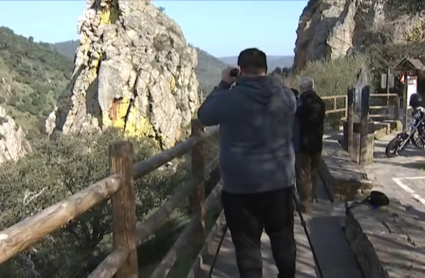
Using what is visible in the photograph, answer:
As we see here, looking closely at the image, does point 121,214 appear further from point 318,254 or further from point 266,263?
point 318,254

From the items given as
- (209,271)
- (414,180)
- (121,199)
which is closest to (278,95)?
(121,199)

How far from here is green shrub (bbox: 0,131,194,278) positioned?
33.1ft

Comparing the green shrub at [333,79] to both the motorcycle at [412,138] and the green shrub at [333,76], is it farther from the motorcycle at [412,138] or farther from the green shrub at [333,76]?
the motorcycle at [412,138]

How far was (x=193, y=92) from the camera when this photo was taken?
178 feet

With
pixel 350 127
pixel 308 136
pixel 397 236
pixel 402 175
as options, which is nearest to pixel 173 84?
pixel 350 127

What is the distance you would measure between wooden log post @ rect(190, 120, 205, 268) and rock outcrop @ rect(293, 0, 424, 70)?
32874 mm

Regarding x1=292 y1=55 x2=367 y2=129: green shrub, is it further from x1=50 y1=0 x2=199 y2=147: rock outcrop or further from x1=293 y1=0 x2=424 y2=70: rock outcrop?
x1=50 y1=0 x2=199 y2=147: rock outcrop

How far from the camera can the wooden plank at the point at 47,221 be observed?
1946mm

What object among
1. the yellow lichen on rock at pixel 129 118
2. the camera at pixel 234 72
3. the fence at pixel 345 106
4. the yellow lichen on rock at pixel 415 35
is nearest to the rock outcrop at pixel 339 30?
the yellow lichen on rock at pixel 415 35

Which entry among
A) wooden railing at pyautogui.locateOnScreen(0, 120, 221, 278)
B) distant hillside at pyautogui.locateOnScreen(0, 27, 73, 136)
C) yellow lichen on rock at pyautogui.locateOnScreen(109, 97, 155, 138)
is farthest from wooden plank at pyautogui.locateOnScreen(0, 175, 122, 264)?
distant hillside at pyautogui.locateOnScreen(0, 27, 73, 136)

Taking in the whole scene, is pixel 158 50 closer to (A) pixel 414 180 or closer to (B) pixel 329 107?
(B) pixel 329 107

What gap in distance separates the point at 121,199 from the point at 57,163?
55.5ft

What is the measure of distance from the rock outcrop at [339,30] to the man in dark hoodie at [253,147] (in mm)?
34317

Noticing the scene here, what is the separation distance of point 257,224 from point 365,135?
9.07 meters
